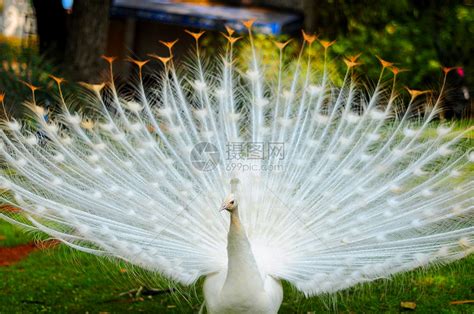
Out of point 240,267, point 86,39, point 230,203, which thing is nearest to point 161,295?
point 240,267

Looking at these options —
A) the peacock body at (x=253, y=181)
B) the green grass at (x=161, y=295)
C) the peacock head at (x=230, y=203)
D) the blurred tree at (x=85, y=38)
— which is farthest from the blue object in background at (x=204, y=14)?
the peacock head at (x=230, y=203)

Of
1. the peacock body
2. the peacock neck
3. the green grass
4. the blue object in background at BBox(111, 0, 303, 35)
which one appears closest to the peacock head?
the peacock neck

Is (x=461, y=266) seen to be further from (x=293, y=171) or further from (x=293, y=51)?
(x=293, y=51)

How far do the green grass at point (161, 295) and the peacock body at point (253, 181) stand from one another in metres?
0.61

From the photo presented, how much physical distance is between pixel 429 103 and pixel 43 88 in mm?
6105

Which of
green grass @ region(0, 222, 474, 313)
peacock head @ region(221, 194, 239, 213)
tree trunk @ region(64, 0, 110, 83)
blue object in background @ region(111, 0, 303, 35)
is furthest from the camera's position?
blue object in background @ region(111, 0, 303, 35)

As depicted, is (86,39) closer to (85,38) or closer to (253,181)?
(85,38)

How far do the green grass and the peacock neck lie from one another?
1.05 meters

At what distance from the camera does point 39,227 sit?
4152 mm

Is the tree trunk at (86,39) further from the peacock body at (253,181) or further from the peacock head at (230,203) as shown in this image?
the peacock head at (230,203)

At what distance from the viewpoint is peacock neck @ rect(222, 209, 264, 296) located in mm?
3846

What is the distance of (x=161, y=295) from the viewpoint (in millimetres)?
5531

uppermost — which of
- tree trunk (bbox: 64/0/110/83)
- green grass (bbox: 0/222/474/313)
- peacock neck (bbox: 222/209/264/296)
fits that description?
tree trunk (bbox: 64/0/110/83)

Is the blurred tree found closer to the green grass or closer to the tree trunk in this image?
the tree trunk
